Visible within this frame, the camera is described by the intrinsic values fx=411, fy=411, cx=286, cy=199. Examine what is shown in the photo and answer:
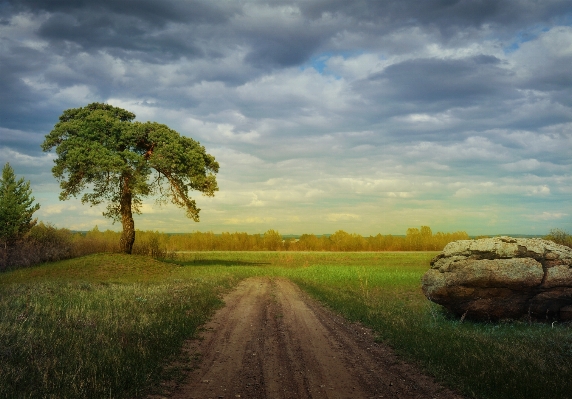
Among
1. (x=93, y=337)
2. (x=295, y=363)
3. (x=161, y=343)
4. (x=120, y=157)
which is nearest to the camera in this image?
(x=295, y=363)

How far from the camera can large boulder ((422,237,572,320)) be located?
53.6 ft

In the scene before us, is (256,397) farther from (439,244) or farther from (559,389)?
(439,244)

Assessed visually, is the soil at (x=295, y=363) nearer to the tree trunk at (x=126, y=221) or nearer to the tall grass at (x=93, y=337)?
the tall grass at (x=93, y=337)

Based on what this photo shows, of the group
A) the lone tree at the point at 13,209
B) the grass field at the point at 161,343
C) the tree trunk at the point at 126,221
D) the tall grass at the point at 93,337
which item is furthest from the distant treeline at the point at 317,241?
the grass field at the point at 161,343

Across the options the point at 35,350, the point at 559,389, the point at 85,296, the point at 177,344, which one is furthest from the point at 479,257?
the point at 85,296

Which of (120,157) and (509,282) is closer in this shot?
(509,282)

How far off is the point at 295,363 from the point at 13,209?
2014 inches

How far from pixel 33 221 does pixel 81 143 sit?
1669cm

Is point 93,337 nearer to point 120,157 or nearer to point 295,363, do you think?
point 295,363

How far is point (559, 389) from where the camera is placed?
28.1 feet

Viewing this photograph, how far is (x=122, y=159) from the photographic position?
41.3 m

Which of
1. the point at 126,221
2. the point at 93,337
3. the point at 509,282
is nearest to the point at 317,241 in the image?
the point at 126,221

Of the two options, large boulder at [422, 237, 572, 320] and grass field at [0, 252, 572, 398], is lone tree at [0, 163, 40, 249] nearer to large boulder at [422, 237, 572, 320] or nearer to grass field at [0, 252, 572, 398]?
grass field at [0, 252, 572, 398]

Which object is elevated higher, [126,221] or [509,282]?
[126,221]
